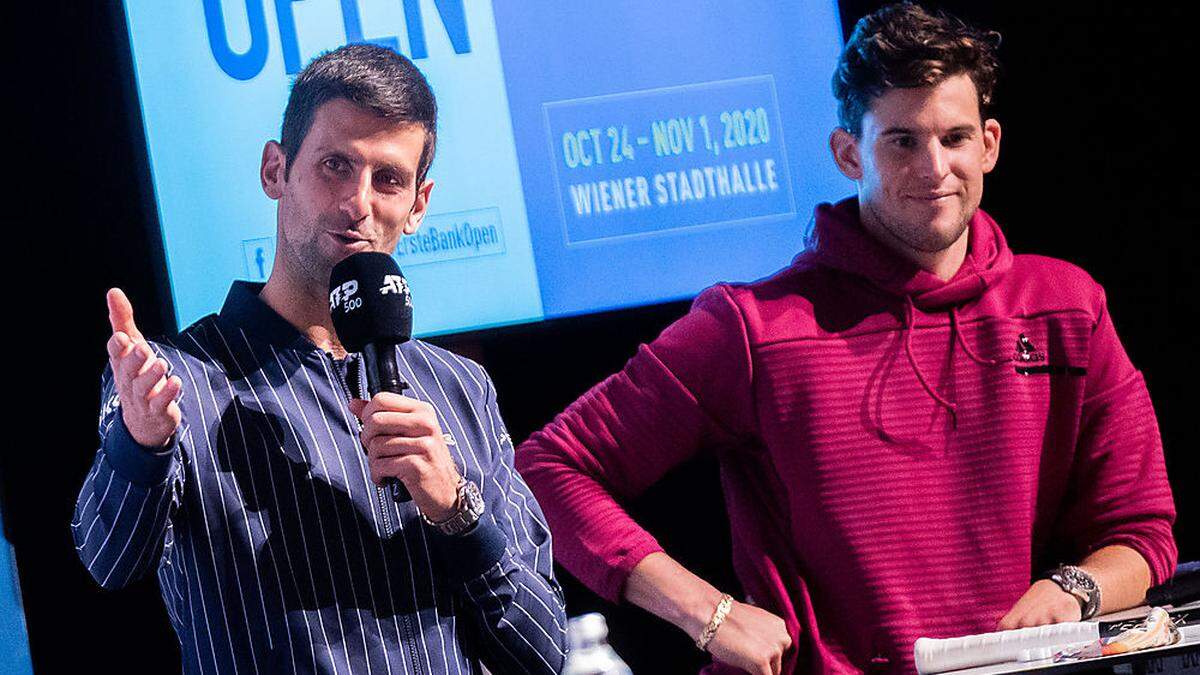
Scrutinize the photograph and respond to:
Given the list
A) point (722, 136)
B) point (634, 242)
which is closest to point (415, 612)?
point (634, 242)

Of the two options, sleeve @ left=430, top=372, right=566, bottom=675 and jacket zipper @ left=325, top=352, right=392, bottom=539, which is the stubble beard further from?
jacket zipper @ left=325, top=352, right=392, bottom=539

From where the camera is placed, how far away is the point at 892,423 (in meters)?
2.42

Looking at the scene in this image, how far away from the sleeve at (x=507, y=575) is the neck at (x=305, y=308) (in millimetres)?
261

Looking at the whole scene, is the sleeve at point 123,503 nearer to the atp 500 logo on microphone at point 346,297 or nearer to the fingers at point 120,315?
the fingers at point 120,315

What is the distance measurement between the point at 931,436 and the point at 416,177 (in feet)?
3.37

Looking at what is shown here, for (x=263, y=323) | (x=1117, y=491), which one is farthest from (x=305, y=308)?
(x=1117, y=491)

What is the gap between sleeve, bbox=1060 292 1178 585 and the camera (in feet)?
7.79

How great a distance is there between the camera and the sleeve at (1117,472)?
7.79 feet

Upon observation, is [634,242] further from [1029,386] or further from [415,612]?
[415,612]

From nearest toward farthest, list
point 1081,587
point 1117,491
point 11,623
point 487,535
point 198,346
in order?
point 487,535 → point 198,346 → point 1081,587 → point 1117,491 → point 11,623

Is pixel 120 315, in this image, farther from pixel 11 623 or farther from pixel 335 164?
pixel 11 623

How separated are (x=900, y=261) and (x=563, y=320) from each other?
824mm

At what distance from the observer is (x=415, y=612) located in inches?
71.5

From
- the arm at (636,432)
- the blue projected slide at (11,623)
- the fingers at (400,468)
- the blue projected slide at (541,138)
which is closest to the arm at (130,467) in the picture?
the fingers at (400,468)
